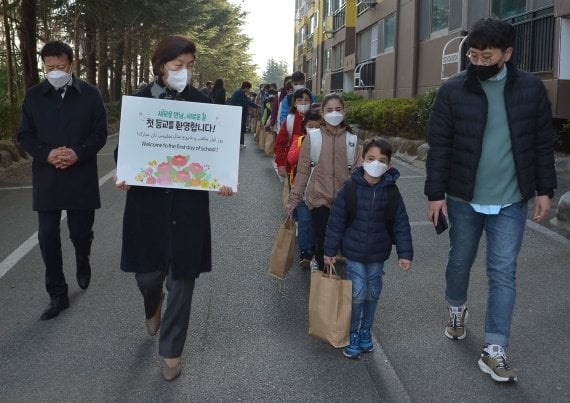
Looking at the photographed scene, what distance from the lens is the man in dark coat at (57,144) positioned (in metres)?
4.92

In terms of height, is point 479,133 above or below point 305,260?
above

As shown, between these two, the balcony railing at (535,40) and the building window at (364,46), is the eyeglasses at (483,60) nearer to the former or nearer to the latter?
the balcony railing at (535,40)

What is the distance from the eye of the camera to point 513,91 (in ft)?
12.5

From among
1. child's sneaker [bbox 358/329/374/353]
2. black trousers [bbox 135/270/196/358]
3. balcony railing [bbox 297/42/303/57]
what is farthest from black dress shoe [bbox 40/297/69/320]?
balcony railing [bbox 297/42/303/57]

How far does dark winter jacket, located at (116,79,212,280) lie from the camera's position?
382 cm

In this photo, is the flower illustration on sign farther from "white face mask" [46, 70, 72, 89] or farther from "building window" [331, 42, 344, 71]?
"building window" [331, 42, 344, 71]

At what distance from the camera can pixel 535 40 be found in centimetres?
1339

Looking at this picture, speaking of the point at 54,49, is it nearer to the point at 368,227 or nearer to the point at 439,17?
the point at 368,227

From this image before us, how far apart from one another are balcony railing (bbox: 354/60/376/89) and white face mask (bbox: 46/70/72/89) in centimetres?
2332

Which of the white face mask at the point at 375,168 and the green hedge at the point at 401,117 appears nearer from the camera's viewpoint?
the white face mask at the point at 375,168

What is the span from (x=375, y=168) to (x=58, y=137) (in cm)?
227

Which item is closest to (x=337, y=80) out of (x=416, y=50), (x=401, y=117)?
(x=416, y=50)

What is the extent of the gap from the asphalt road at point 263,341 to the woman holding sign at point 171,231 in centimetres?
33

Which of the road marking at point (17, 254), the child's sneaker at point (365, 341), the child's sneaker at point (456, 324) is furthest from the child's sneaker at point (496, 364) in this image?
the road marking at point (17, 254)
